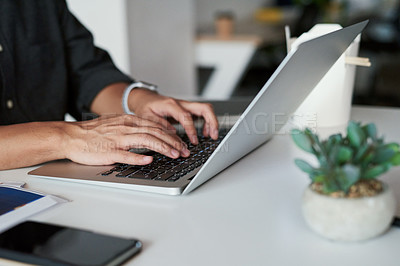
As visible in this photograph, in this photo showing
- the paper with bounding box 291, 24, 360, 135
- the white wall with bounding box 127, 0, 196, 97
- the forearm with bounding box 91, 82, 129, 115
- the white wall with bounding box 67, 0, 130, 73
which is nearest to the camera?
the paper with bounding box 291, 24, 360, 135

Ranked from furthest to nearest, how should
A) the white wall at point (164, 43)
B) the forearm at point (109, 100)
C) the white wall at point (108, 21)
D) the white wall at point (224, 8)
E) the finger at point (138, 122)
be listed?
the white wall at point (224, 8)
the white wall at point (164, 43)
the white wall at point (108, 21)
the forearm at point (109, 100)
the finger at point (138, 122)

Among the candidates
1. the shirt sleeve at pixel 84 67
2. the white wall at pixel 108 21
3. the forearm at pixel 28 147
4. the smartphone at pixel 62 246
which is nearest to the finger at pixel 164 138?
the forearm at pixel 28 147

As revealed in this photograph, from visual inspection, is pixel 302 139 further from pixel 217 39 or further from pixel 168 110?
pixel 217 39

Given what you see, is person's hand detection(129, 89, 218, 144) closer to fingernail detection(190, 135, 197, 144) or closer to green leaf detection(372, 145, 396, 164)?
fingernail detection(190, 135, 197, 144)

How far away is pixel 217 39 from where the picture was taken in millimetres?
3291

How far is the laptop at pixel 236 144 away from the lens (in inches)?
27.1

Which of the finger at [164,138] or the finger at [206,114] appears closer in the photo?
the finger at [164,138]

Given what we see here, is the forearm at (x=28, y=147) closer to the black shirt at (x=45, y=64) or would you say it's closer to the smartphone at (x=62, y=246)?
the smartphone at (x=62, y=246)

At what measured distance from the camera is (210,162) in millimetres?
701

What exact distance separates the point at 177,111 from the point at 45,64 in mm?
554

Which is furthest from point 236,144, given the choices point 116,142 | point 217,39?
point 217,39

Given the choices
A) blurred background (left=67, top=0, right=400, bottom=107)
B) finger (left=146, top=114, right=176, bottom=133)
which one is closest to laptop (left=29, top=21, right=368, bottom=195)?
finger (left=146, top=114, right=176, bottom=133)

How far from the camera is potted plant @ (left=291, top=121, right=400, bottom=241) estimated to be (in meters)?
0.54

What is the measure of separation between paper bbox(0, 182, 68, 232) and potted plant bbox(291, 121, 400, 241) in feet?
1.23
